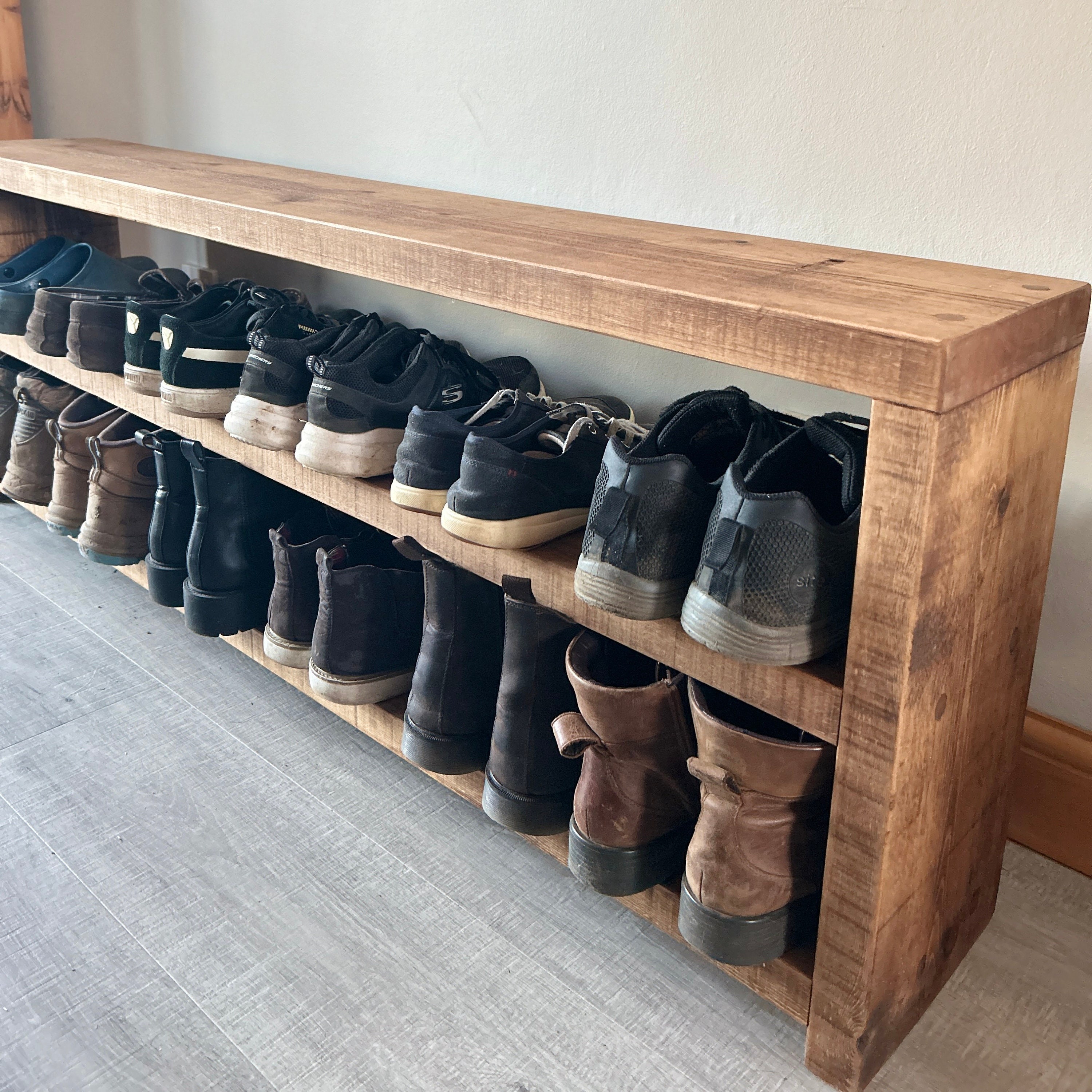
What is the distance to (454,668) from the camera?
113 centimetres

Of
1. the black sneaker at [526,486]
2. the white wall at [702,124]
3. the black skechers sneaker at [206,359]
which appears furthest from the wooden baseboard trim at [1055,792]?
the black skechers sneaker at [206,359]

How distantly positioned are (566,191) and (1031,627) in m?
0.84

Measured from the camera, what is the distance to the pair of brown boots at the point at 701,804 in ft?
2.85

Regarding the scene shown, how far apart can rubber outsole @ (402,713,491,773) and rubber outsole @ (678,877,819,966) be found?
1.02 ft

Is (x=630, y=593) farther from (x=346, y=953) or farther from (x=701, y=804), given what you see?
(x=346, y=953)

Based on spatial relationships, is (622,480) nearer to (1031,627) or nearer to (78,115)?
(1031,627)

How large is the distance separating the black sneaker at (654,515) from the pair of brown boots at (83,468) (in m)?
0.91

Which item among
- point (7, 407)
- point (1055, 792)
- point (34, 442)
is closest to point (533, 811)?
point (1055, 792)

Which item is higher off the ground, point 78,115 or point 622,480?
point 78,115

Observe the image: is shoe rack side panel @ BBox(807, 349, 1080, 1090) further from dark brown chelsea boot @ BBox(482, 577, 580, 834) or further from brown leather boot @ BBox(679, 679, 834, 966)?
dark brown chelsea boot @ BBox(482, 577, 580, 834)

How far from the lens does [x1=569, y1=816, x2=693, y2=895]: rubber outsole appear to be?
3.20 feet

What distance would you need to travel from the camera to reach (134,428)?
1.62 m

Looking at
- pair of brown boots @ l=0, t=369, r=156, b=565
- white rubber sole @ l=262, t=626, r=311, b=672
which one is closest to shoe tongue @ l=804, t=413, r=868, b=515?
white rubber sole @ l=262, t=626, r=311, b=672

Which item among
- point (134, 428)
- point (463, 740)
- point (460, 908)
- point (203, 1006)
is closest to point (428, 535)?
point (463, 740)
